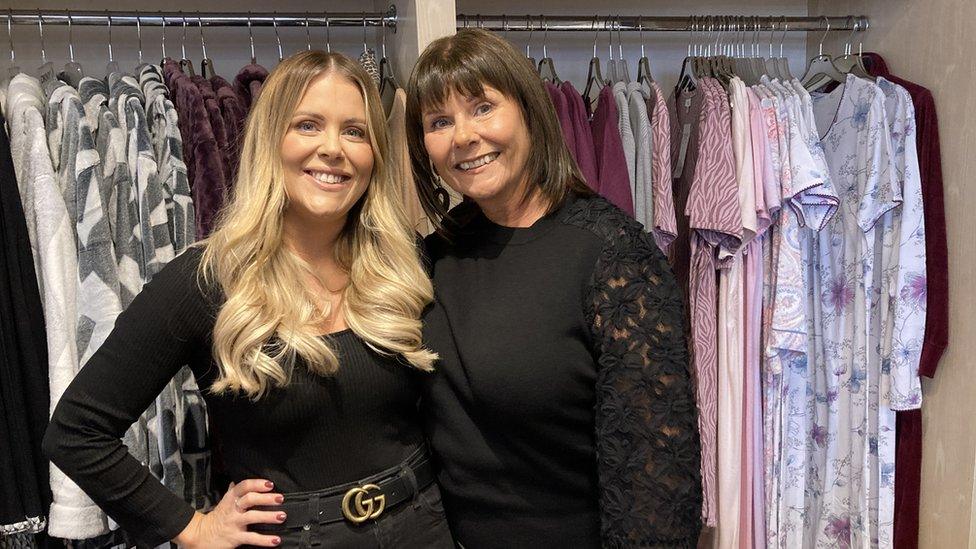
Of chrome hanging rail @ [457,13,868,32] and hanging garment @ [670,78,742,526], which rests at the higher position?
chrome hanging rail @ [457,13,868,32]

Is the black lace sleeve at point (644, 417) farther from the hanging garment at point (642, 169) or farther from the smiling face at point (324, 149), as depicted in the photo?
the hanging garment at point (642, 169)

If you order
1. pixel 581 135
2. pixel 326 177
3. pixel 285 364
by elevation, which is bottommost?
pixel 285 364

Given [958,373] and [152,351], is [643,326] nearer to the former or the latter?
[152,351]

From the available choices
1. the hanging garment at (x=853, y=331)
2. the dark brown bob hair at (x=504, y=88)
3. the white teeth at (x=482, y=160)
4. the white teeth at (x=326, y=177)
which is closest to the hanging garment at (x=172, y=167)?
the white teeth at (x=326, y=177)

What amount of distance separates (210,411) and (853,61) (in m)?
1.81

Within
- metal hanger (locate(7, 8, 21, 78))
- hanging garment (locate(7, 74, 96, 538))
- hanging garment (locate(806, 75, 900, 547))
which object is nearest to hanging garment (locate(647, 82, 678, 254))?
hanging garment (locate(806, 75, 900, 547))

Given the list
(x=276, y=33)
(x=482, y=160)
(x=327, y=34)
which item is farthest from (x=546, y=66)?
(x=482, y=160)

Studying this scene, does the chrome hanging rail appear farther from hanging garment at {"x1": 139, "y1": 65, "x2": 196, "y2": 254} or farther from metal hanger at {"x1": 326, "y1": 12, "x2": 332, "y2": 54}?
hanging garment at {"x1": 139, "y1": 65, "x2": 196, "y2": 254}

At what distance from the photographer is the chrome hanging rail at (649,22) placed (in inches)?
72.1

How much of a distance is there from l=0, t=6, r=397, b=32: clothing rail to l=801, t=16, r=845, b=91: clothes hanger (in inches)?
45.5

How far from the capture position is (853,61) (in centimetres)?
194

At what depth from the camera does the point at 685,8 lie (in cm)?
222

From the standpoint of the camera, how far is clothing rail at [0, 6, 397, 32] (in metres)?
1.53

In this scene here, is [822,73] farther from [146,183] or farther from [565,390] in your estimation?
[146,183]
